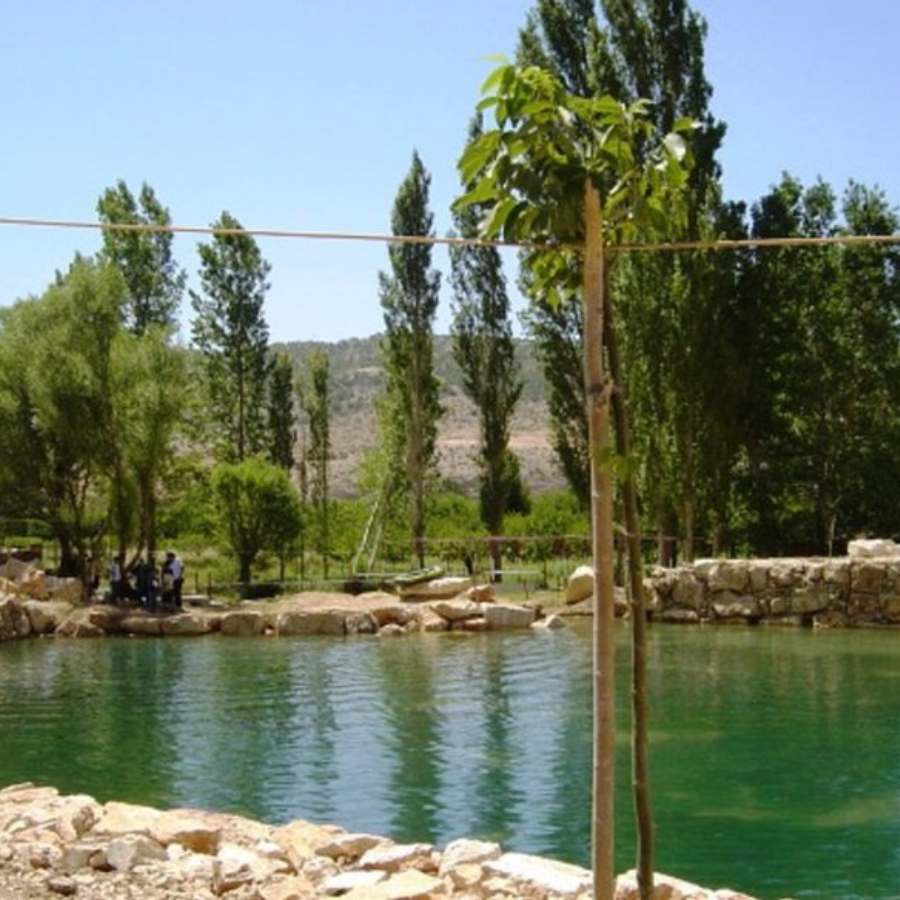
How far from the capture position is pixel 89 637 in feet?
85.8

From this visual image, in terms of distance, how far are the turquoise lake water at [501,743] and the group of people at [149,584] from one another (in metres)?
5.20

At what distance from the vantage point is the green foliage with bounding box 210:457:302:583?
32.5 metres

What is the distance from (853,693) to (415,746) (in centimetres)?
594

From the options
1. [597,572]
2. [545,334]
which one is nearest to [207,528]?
[545,334]

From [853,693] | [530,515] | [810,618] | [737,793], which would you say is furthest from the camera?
[530,515]

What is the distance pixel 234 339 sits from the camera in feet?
129

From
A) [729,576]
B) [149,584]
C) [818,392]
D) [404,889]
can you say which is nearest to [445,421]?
[818,392]

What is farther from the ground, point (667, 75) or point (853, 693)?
point (667, 75)

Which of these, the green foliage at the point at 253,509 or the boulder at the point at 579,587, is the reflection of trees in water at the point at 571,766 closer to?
the boulder at the point at 579,587

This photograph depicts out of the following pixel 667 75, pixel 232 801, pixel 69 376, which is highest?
pixel 667 75

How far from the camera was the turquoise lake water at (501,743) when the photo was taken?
10414 millimetres

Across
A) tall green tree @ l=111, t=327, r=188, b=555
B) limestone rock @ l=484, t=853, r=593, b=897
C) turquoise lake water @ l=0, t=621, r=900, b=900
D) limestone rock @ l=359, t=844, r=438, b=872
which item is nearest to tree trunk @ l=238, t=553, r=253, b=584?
tall green tree @ l=111, t=327, r=188, b=555

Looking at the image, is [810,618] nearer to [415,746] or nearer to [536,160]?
[415,746]

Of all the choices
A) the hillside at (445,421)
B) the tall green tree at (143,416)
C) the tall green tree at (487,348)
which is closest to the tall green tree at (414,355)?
the tall green tree at (487,348)
